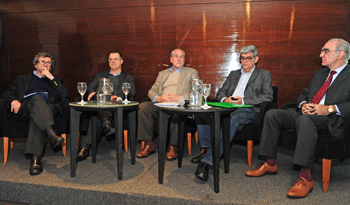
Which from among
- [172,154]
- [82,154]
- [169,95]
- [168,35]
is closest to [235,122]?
[172,154]

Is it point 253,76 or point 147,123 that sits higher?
point 253,76

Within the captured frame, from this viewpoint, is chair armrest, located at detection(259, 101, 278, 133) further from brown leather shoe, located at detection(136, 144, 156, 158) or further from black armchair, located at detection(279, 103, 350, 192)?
brown leather shoe, located at detection(136, 144, 156, 158)

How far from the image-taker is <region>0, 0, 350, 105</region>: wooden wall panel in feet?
10.9

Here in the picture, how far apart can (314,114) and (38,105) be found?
2.46 meters

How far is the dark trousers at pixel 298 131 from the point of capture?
75.6 inches

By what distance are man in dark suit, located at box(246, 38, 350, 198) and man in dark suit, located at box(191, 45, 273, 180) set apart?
299 mm

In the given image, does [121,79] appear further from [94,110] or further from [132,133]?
[94,110]

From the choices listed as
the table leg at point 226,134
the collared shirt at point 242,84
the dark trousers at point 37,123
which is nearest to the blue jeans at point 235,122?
the table leg at point 226,134

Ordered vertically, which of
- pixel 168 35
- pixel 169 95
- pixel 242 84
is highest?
pixel 168 35

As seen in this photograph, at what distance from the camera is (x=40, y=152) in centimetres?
240

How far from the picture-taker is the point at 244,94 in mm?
2828

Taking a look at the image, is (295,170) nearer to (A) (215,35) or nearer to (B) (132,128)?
(B) (132,128)

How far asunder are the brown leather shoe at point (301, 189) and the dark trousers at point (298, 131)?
12 cm

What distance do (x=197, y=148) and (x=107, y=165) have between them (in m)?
1.19
